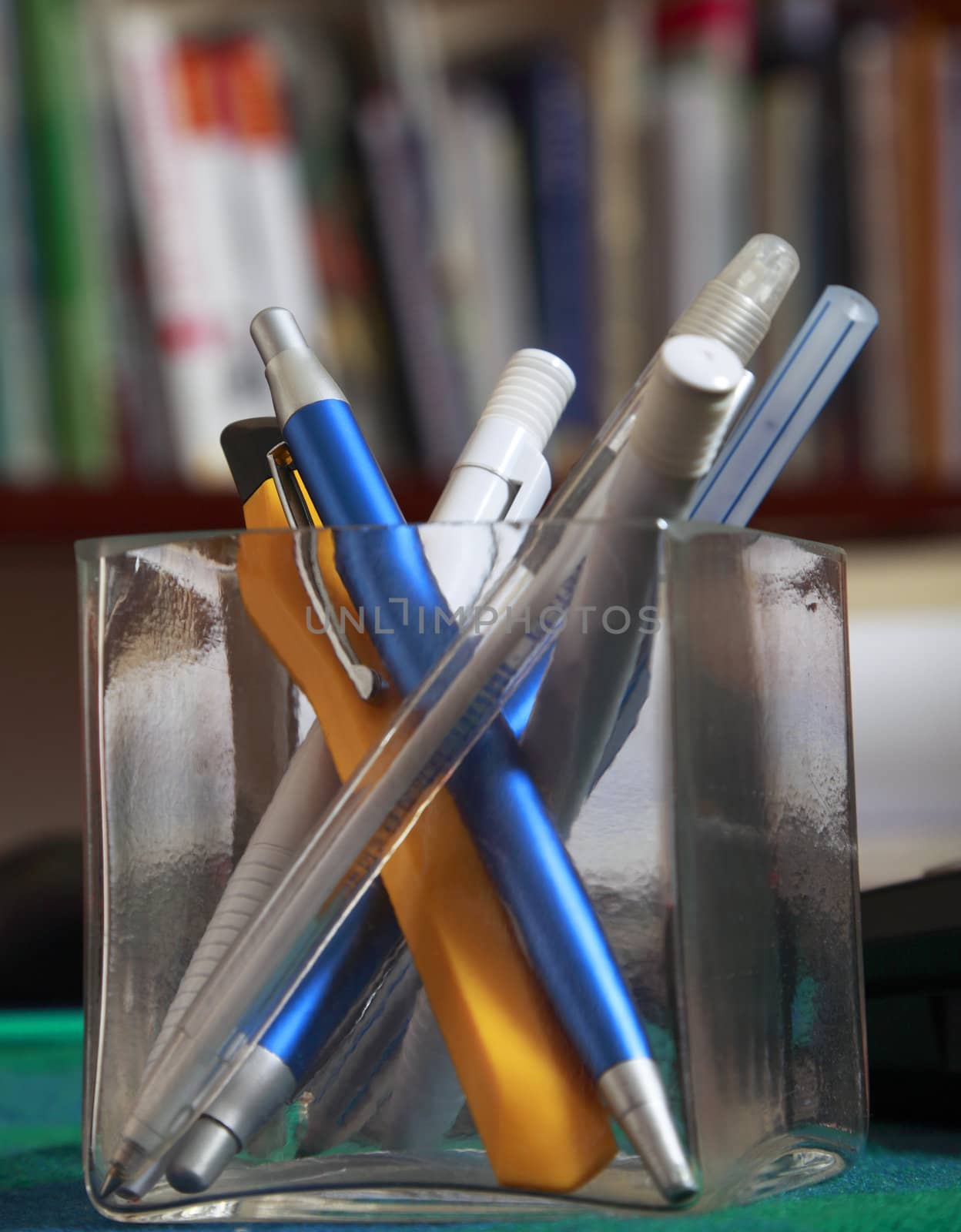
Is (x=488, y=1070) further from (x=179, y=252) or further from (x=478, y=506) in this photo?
(x=179, y=252)

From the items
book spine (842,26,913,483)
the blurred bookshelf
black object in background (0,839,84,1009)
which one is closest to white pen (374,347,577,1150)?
black object in background (0,839,84,1009)

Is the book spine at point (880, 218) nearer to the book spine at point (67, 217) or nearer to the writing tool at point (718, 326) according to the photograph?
the book spine at point (67, 217)

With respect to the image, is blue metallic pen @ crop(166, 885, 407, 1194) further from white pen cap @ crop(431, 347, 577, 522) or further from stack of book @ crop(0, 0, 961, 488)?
stack of book @ crop(0, 0, 961, 488)

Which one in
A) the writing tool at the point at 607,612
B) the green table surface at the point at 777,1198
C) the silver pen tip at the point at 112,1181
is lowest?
the green table surface at the point at 777,1198

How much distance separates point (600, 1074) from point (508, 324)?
0.66m

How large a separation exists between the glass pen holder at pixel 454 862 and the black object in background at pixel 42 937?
0.30 metres

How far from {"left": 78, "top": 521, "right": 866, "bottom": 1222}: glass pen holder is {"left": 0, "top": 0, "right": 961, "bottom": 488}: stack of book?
1.70ft

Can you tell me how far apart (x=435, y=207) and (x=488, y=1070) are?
2.11 ft

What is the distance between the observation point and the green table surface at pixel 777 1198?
0.21m

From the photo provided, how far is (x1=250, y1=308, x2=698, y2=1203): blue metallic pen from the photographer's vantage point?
202mm

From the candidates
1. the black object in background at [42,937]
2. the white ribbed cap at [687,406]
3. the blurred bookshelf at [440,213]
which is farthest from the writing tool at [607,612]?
the blurred bookshelf at [440,213]

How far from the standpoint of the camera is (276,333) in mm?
246

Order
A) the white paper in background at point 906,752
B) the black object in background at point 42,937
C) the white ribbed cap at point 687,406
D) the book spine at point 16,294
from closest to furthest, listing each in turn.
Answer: the white ribbed cap at point 687,406, the white paper in background at point 906,752, the black object in background at point 42,937, the book spine at point 16,294

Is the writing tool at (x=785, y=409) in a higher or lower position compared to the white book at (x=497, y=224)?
lower
